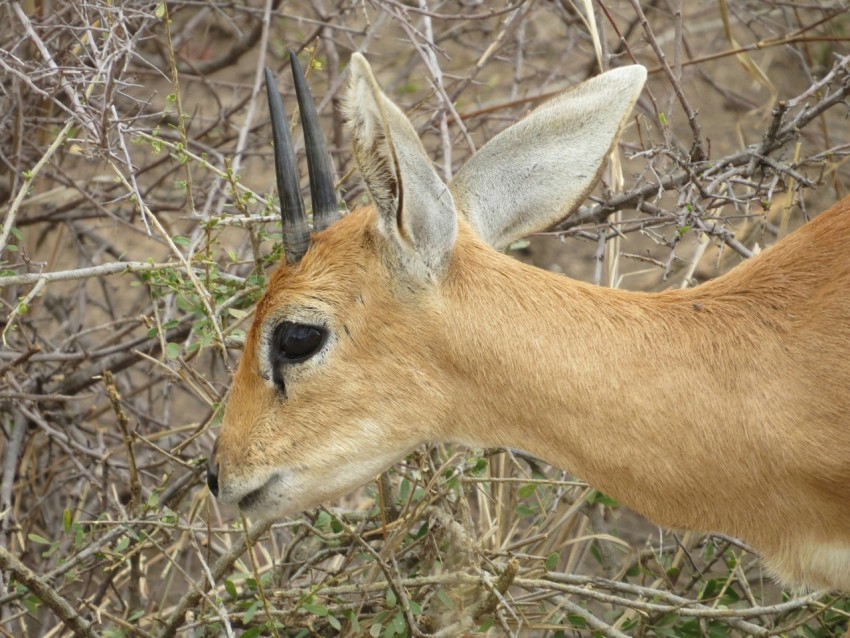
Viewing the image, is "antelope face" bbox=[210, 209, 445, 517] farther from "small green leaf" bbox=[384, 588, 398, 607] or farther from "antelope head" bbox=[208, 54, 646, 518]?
"small green leaf" bbox=[384, 588, 398, 607]

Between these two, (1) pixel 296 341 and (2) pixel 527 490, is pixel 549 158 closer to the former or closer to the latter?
(1) pixel 296 341

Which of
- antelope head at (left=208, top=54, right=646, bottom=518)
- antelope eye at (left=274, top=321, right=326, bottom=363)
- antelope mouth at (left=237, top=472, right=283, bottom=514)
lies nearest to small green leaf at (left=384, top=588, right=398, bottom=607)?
antelope head at (left=208, top=54, right=646, bottom=518)

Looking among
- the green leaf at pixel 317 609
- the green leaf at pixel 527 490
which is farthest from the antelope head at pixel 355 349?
the green leaf at pixel 527 490

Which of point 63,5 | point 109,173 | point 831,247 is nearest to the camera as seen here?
point 831,247

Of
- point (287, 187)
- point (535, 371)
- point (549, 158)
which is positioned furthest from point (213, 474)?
point (549, 158)

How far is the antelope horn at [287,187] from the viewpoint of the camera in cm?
336

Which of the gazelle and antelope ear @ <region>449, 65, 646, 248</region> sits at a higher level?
antelope ear @ <region>449, 65, 646, 248</region>

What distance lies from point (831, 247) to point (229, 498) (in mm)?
1903

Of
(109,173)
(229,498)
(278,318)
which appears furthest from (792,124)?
(109,173)

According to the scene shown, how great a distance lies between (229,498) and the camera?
11.2 feet

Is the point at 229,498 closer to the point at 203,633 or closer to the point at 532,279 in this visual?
the point at 203,633

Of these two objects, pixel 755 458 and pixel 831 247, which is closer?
pixel 755 458

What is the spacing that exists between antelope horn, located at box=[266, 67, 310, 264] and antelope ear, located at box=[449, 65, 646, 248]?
51 cm

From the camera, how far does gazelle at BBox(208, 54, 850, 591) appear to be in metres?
3.15
